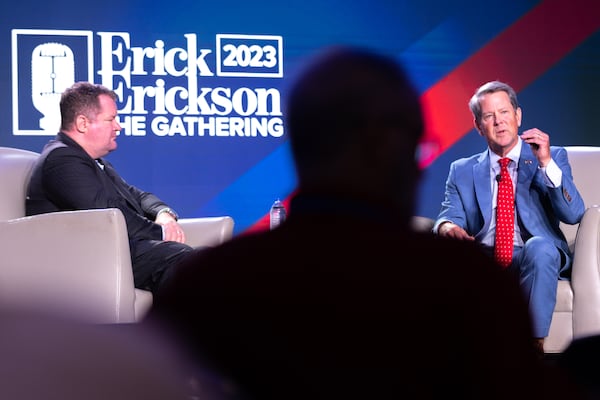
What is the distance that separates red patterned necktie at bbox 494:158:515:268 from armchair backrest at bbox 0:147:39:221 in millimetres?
1939

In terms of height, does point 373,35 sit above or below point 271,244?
above

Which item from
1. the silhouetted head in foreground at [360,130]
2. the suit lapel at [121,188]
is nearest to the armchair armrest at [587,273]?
the suit lapel at [121,188]

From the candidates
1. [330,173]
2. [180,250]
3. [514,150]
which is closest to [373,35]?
[514,150]

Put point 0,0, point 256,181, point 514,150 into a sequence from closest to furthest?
point 514,150 → point 0,0 → point 256,181

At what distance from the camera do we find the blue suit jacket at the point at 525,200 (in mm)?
3410

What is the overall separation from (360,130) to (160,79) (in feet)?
15.2

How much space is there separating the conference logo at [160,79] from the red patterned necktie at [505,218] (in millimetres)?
1811

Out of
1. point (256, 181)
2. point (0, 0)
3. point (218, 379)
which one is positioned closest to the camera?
point (218, 379)

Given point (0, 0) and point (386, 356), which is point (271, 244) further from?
point (0, 0)

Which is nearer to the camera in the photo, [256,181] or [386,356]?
[386,356]

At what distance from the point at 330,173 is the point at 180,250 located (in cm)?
270

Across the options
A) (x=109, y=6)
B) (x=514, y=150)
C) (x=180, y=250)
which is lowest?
(x=180, y=250)

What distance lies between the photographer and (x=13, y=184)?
3613 millimetres

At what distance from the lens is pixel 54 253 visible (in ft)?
9.86
